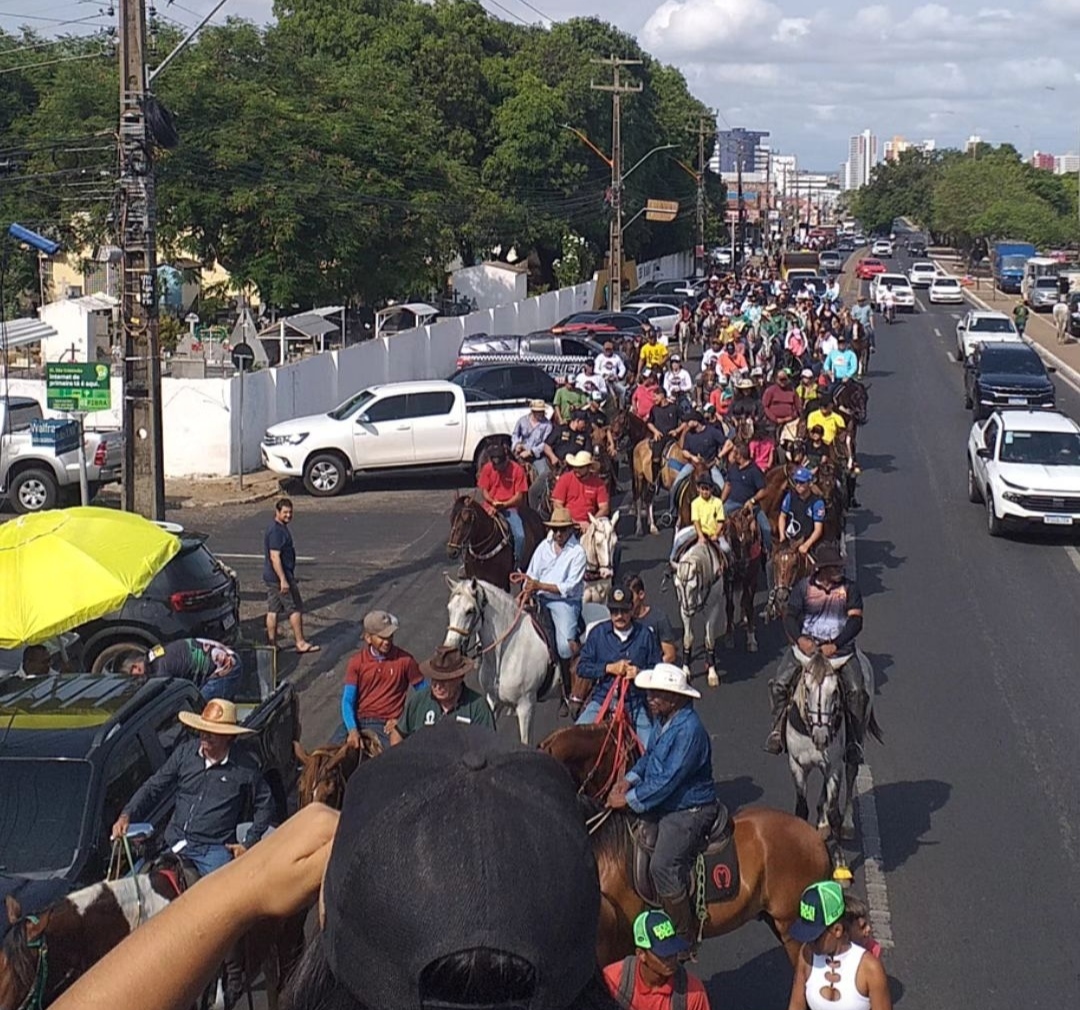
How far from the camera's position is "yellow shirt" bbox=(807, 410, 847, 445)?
20.8 meters

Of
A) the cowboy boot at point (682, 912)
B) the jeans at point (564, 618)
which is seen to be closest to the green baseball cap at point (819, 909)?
the cowboy boot at point (682, 912)

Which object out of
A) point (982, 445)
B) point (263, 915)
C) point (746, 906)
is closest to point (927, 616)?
point (982, 445)

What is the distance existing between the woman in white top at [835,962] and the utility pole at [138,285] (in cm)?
1218

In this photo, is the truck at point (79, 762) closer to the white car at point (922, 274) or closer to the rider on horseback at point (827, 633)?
the rider on horseback at point (827, 633)

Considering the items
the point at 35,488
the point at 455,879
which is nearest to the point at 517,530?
the point at 35,488

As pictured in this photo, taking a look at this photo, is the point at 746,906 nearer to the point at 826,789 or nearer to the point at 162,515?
the point at 826,789

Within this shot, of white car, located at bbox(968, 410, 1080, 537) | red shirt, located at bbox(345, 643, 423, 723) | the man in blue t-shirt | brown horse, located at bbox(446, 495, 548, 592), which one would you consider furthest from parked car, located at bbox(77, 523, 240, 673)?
white car, located at bbox(968, 410, 1080, 537)

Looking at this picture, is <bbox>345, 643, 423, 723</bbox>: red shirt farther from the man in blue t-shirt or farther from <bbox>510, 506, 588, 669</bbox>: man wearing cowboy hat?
the man in blue t-shirt

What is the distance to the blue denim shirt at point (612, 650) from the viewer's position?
10.4 m

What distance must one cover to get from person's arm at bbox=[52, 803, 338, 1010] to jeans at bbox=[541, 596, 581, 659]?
1060 centimetres

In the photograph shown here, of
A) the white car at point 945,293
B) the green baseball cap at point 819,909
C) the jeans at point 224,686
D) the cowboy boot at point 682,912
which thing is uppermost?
the white car at point 945,293

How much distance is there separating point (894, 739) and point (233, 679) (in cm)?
538

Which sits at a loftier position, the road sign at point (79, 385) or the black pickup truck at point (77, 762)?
the road sign at point (79, 385)

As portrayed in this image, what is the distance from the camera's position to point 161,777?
27.1 ft
